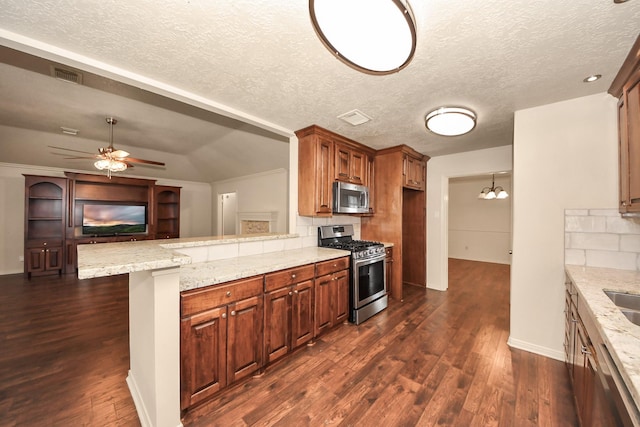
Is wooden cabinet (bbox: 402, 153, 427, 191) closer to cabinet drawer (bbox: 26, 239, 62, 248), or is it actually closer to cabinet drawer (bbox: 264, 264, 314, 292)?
cabinet drawer (bbox: 264, 264, 314, 292)

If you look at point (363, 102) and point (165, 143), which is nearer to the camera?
point (363, 102)

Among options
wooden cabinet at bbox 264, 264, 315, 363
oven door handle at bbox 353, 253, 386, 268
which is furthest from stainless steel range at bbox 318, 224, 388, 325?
wooden cabinet at bbox 264, 264, 315, 363

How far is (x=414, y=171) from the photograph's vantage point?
159 inches

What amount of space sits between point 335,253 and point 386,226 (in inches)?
54.8

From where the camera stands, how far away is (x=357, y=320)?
2920mm

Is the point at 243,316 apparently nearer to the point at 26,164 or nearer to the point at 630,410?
the point at 630,410

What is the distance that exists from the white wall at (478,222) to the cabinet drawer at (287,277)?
589cm

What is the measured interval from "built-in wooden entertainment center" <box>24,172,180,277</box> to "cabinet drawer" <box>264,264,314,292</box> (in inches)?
242

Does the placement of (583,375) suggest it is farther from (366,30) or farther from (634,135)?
(366,30)

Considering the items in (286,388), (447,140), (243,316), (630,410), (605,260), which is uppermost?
(447,140)

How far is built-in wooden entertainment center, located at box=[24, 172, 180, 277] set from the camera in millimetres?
5062

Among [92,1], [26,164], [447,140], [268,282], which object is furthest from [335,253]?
[26,164]

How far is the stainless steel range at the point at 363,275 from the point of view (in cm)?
295

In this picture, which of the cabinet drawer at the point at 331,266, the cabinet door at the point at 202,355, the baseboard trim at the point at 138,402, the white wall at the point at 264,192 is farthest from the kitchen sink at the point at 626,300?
the white wall at the point at 264,192
